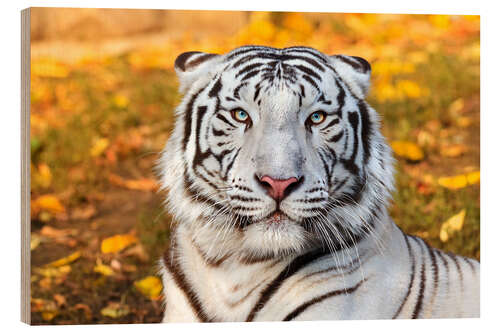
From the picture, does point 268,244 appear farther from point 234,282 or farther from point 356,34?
point 356,34

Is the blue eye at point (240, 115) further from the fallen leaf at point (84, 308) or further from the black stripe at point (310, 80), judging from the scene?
the fallen leaf at point (84, 308)

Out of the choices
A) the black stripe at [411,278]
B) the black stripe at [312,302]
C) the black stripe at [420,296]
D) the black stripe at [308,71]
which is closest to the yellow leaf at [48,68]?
the black stripe at [308,71]

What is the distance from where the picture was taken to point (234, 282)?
3.02 meters

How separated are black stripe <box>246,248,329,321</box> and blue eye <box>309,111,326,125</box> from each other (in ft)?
1.79

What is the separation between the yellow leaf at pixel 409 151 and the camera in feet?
14.3

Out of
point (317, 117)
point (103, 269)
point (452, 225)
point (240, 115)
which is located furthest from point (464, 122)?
point (103, 269)

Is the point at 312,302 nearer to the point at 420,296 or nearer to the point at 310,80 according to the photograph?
the point at 420,296

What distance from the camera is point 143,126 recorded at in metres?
4.71

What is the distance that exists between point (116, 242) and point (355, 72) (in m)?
1.71

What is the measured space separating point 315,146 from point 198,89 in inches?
23.6

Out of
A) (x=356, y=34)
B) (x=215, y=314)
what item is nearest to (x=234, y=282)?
(x=215, y=314)

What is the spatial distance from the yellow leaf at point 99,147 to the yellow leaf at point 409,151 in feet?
5.92

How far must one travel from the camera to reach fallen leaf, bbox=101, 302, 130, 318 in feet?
11.9

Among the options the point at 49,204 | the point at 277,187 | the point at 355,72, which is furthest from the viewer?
the point at 49,204
